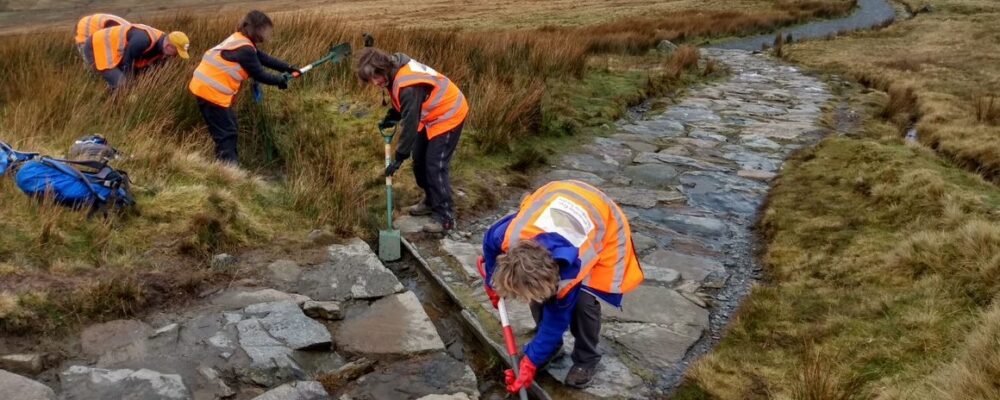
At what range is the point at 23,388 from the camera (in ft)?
10.1

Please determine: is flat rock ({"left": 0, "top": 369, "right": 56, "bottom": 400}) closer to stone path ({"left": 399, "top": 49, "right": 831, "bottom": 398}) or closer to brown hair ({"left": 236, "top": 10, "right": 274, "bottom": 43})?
stone path ({"left": 399, "top": 49, "right": 831, "bottom": 398})

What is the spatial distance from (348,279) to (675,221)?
9.55 feet

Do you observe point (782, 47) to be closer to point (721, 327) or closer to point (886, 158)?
point (886, 158)

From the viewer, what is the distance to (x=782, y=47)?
18016mm

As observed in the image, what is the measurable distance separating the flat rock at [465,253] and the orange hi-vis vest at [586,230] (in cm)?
159

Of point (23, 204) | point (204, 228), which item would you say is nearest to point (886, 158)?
point (204, 228)

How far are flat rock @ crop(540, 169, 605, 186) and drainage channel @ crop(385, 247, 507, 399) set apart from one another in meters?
2.21

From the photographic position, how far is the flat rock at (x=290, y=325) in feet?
12.4

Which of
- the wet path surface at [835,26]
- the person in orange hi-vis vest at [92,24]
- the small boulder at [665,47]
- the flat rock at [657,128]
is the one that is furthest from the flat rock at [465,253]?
the wet path surface at [835,26]

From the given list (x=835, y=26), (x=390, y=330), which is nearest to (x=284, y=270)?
(x=390, y=330)

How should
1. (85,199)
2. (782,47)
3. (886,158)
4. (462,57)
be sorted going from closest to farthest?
(85,199) < (886,158) < (462,57) < (782,47)

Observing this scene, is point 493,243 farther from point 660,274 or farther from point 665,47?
point 665,47

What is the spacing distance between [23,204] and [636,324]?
3844 mm

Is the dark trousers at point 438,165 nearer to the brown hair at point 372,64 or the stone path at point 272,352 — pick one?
the brown hair at point 372,64
